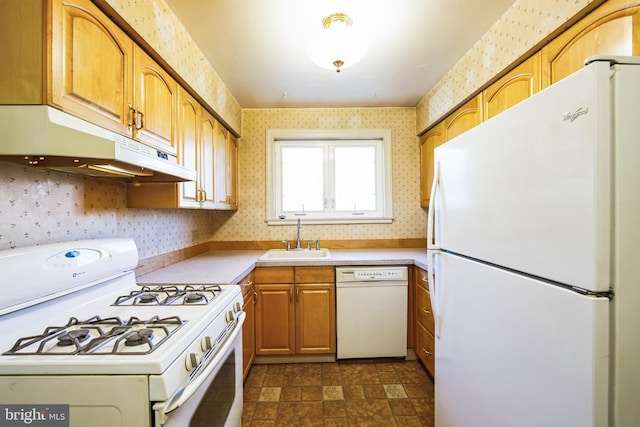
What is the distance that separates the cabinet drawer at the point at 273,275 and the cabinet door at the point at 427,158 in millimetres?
1529

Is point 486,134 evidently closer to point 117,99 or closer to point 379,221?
point 117,99

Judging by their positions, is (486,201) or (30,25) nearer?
(30,25)

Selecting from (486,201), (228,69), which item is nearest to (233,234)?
(228,69)

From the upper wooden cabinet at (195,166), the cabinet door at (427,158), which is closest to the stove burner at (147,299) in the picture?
the upper wooden cabinet at (195,166)

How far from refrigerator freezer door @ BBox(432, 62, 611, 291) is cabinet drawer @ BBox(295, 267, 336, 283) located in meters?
1.30

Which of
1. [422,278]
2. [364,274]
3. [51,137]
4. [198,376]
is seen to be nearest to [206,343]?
[198,376]

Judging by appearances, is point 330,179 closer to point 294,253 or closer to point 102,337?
point 294,253

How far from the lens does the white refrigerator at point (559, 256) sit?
62cm

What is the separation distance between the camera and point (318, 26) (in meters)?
1.54

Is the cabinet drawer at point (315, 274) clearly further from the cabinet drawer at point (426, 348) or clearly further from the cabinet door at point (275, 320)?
the cabinet drawer at point (426, 348)

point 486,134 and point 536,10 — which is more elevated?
point 536,10

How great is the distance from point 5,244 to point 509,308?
1.78 m

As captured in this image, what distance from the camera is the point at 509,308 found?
87 cm

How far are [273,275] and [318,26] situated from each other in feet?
5.77
